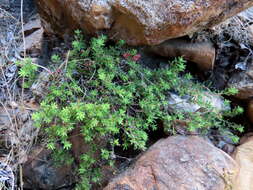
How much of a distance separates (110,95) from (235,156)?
900mm

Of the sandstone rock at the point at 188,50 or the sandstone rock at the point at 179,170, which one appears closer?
the sandstone rock at the point at 179,170

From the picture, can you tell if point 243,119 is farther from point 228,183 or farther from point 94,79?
point 94,79

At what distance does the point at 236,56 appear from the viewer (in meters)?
2.10

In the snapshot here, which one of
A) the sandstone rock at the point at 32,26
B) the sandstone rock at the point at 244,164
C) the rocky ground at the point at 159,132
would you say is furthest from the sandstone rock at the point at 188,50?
the sandstone rock at the point at 32,26

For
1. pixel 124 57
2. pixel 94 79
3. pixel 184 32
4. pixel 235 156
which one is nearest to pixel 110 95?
pixel 94 79

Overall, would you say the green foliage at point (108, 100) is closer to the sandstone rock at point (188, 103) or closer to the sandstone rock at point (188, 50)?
the sandstone rock at point (188, 103)

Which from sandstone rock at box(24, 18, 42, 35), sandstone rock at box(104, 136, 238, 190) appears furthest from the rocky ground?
sandstone rock at box(24, 18, 42, 35)

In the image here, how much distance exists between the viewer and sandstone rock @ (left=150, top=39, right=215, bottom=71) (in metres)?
1.98

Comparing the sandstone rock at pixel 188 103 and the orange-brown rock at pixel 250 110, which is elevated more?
the sandstone rock at pixel 188 103

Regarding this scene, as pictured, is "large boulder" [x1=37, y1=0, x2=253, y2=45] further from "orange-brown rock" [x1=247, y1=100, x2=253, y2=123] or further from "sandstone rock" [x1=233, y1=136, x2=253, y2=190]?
"sandstone rock" [x1=233, y1=136, x2=253, y2=190]

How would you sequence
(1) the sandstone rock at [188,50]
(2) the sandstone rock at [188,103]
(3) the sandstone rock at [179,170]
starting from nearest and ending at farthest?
(3) the sandstone rock at [179,170] < (2) the sandstone rock at [188,103] < (1) the sandstone rock at [188,50]

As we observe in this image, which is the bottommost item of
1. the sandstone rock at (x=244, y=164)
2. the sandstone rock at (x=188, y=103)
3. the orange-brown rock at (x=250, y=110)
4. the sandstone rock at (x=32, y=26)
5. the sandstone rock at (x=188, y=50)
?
the sandstone rock at (x=244, y=164)

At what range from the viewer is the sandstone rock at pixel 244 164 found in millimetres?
1565

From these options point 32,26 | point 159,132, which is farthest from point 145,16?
point 32,26
